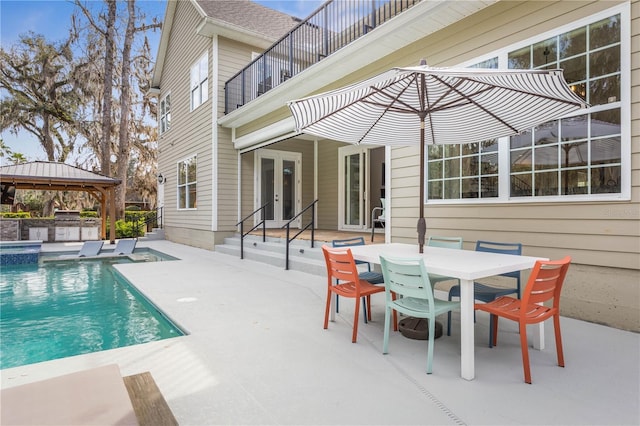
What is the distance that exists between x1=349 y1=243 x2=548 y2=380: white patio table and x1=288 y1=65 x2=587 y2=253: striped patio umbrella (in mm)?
436

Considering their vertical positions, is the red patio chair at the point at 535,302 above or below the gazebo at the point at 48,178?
below

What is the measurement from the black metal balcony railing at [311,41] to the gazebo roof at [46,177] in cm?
572

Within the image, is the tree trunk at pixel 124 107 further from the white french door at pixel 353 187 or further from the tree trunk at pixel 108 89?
the white french door at pixel 353 187

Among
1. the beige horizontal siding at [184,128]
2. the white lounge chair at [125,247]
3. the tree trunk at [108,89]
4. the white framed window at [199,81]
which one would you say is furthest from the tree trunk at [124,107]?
the white lounge chair at [125,247]

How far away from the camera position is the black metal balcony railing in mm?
5801

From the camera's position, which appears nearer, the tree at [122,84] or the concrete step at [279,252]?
the concrete step at [279,252]

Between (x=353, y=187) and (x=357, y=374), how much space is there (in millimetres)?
7374

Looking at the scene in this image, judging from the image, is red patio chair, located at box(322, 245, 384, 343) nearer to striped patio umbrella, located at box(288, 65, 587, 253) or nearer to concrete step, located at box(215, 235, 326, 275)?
striped patio umbrella, located at box(288, 65, 587, 253)

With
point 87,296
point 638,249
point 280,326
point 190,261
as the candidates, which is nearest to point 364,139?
point 280,326

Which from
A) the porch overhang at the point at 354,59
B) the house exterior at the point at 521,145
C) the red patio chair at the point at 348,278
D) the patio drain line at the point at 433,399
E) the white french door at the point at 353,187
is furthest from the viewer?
the white french door at the point at 353,187

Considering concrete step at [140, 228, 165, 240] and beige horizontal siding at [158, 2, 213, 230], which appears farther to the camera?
concrete step at [140, 228, 165, 240]

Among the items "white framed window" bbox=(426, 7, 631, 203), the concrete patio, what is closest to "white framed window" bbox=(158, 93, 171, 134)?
the concrete patio

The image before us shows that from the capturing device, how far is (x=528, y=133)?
399 centimetres

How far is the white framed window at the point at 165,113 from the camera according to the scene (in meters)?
13.5
